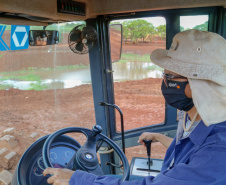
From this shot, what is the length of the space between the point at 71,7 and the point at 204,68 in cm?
154

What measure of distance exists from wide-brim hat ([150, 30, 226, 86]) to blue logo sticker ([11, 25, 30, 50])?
1874mm

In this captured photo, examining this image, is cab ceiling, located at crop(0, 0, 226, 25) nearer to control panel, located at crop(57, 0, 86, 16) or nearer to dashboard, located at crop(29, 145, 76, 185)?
control panel, located at crop(57, 0, 86, 16)

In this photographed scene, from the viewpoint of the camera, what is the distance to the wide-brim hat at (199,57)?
46.6 inches

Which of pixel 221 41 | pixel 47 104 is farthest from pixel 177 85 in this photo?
pixel 47 104

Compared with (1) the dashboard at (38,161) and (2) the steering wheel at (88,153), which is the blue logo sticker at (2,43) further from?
(2) the steering wheel at (88,153)

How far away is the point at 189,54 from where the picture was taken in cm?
128

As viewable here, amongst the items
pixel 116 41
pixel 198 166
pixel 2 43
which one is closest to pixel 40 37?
pixel 2 43

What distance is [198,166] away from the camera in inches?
42.8

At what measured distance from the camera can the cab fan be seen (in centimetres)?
258

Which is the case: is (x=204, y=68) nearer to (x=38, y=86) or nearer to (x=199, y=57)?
(x=199, y=57)

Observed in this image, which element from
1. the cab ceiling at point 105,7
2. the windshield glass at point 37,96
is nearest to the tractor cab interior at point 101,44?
the cab ceiling at point 105,7

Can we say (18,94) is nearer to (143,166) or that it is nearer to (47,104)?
(47,104)

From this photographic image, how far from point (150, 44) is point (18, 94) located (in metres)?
8.90

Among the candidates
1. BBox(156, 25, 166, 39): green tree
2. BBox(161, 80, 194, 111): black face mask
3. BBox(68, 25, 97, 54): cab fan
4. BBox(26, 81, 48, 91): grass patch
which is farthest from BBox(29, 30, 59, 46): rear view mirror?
BBox(26, 81, 48, 91): grass patch
